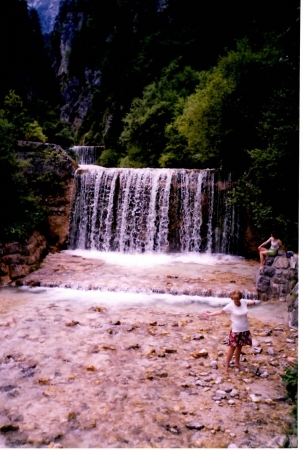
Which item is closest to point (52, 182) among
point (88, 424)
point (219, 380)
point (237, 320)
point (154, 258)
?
point (154, 258)

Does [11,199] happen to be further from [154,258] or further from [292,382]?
[292,382]

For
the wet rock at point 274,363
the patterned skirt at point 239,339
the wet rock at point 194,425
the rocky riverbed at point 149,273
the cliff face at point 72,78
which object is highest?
the cliff face at point 72,78

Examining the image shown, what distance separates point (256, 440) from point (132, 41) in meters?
32.7

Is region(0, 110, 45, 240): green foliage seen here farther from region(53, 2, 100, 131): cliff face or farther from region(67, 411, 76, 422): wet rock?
region(53, 2, 100, 131): cliff face

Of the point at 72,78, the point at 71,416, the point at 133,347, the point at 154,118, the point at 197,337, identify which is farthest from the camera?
the point at 72,78

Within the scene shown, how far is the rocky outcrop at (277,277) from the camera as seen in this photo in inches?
303

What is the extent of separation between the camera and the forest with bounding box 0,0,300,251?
884 cm

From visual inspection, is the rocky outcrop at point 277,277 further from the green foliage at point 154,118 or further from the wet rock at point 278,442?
the green foliage at point 154,118

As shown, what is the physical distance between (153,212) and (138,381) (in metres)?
9.79

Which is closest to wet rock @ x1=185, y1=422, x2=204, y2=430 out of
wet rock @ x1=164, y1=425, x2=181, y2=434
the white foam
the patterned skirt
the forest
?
wet rock @ x1=164, y1=425, x2=181, y2=434

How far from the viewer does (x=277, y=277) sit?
25.9 feet

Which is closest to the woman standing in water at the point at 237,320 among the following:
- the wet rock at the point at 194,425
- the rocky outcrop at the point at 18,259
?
the wet rock at the point at 194,425

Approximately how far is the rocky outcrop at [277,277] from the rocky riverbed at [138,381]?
736 mm

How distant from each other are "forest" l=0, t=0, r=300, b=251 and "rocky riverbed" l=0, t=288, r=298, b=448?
11.8ft
